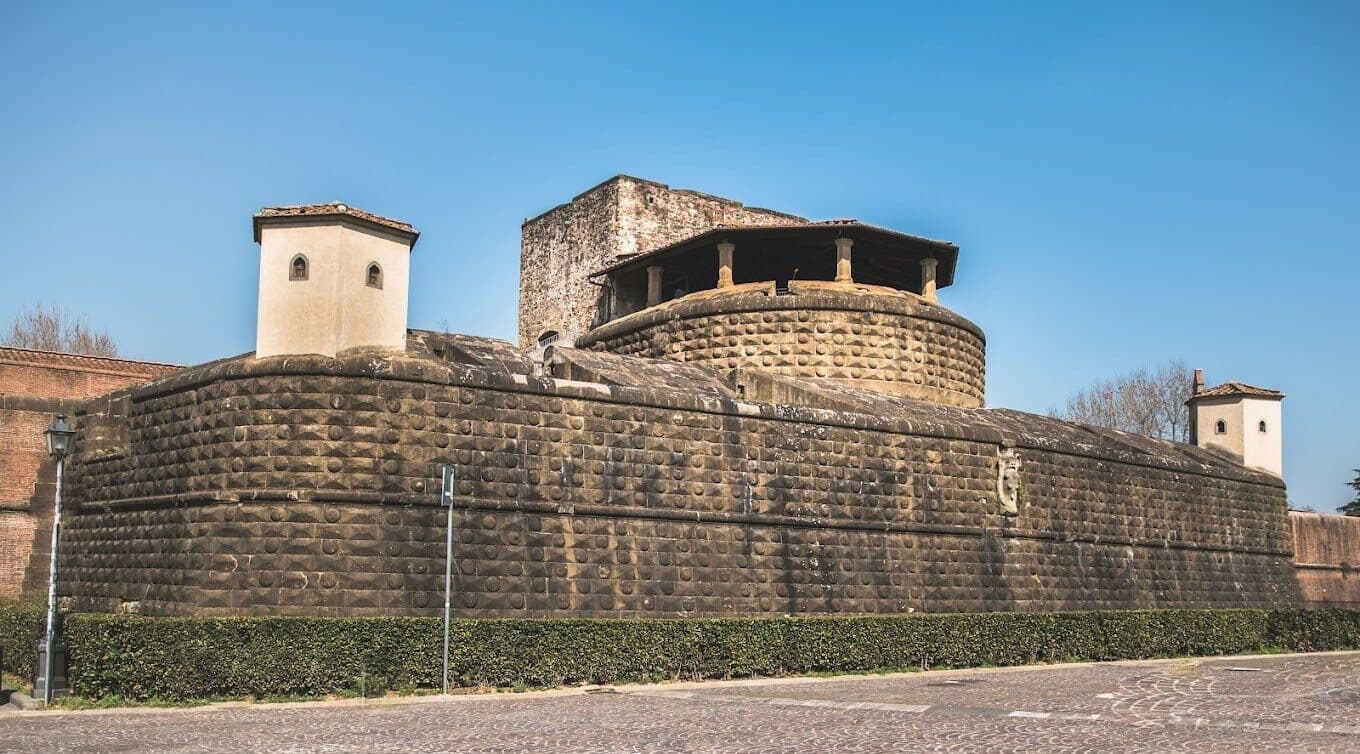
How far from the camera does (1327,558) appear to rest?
33156 mm

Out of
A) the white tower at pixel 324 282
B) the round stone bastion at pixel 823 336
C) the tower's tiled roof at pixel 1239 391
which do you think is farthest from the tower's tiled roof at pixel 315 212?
the tower's tiled roof at pixel 1239 391

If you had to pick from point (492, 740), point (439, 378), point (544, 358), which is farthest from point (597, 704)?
point (544, 358)

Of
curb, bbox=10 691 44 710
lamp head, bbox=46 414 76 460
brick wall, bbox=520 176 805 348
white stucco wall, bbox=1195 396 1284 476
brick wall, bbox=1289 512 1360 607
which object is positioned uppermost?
brick wall, bbox=520 176 805 348

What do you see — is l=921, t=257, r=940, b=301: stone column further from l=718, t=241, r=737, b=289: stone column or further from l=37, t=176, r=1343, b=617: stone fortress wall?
l=718, t=241, r=737, b=289: stone column

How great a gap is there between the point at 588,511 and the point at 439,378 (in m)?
2.65

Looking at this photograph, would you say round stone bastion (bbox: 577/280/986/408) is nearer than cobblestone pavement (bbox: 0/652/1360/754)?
No

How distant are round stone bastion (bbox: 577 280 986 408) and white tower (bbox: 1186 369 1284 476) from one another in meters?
8.92

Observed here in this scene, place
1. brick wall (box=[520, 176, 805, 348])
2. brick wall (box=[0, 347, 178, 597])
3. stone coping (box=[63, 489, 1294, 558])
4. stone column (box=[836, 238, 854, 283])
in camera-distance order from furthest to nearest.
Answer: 1. brick wall (box=[520, 176, 805, 348])
2. stone column (box=[836, 238, 854, 283])
3. brick wall (box=[0, 347, 178, 597])
4. stone coping (box=[63, 489, 1294, 558])

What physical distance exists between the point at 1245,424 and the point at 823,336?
40.1 feet

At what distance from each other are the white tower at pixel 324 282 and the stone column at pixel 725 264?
12.0 meters

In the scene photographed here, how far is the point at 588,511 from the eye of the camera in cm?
1700

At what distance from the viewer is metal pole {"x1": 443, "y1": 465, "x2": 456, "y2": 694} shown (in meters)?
13.9

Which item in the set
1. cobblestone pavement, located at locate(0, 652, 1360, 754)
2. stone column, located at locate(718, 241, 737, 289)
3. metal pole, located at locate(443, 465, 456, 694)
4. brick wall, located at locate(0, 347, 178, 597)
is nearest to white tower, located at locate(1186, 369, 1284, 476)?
stone column, located at locate(718, 241, 737, 289)

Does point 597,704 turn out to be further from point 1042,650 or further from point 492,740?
point 1042,650
